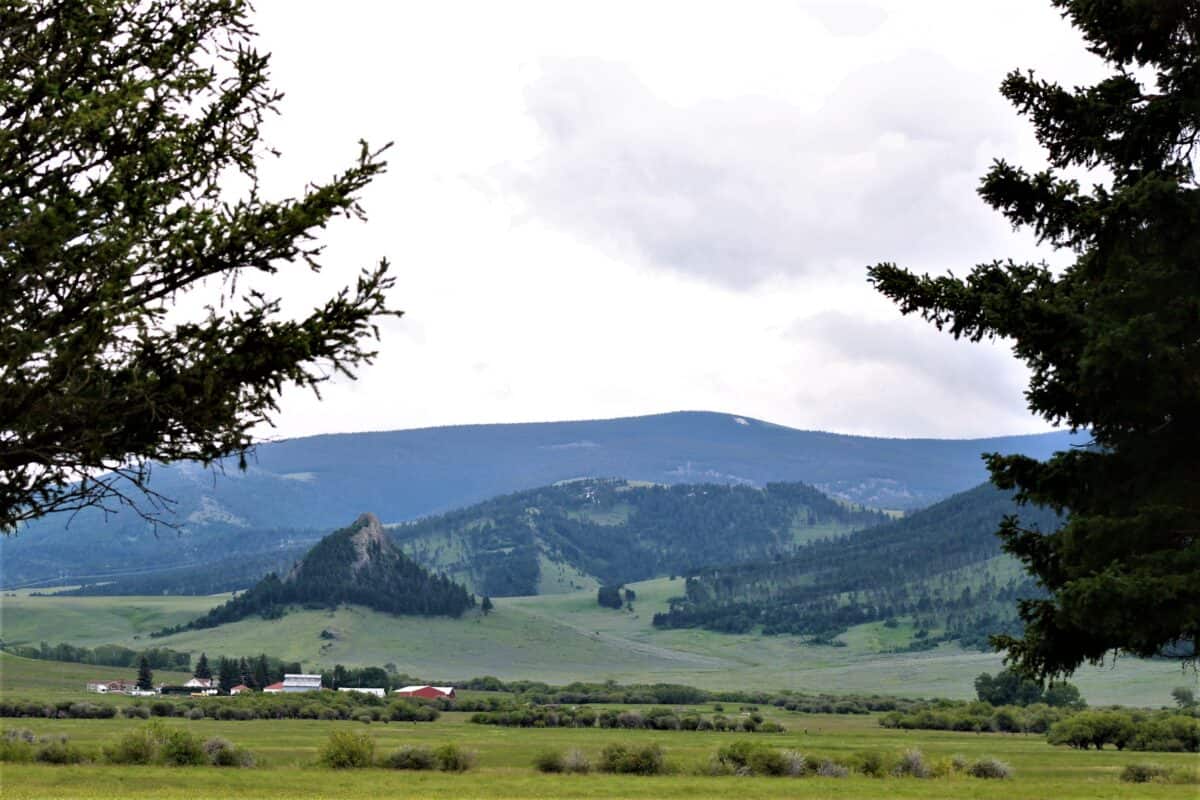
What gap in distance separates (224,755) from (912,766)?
2966 centimetres

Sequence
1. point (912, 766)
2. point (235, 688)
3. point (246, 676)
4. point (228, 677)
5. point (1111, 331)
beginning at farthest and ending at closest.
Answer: point (246, 676) < point (228, 677) < point (235, 688) < point (912, 766) < point (1111, 331)

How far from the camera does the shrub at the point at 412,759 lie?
52.9 metres

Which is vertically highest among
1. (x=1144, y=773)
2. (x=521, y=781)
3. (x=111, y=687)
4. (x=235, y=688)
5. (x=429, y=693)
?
(x=1144, y=773)

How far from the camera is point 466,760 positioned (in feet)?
178

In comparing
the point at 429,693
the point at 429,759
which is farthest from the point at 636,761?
the point at 429,693

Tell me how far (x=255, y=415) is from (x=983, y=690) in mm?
132908

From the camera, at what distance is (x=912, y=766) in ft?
173

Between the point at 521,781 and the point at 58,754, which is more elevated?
the point at 58,754

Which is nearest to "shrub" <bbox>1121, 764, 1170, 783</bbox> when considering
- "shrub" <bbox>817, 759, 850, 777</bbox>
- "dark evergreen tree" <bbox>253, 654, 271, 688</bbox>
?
"shrub" <bbox>817, 759, 850, 777</bbox>

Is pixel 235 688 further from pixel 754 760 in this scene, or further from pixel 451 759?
pixel 754 760

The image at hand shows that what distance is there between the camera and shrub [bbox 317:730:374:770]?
52.5 meters

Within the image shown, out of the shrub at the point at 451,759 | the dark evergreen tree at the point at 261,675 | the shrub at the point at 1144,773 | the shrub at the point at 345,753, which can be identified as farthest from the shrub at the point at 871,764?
the dark evergreen tree at the point at 261,675

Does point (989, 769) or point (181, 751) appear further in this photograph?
point (989, 769)

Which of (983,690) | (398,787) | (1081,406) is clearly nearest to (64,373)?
(1081,406)
